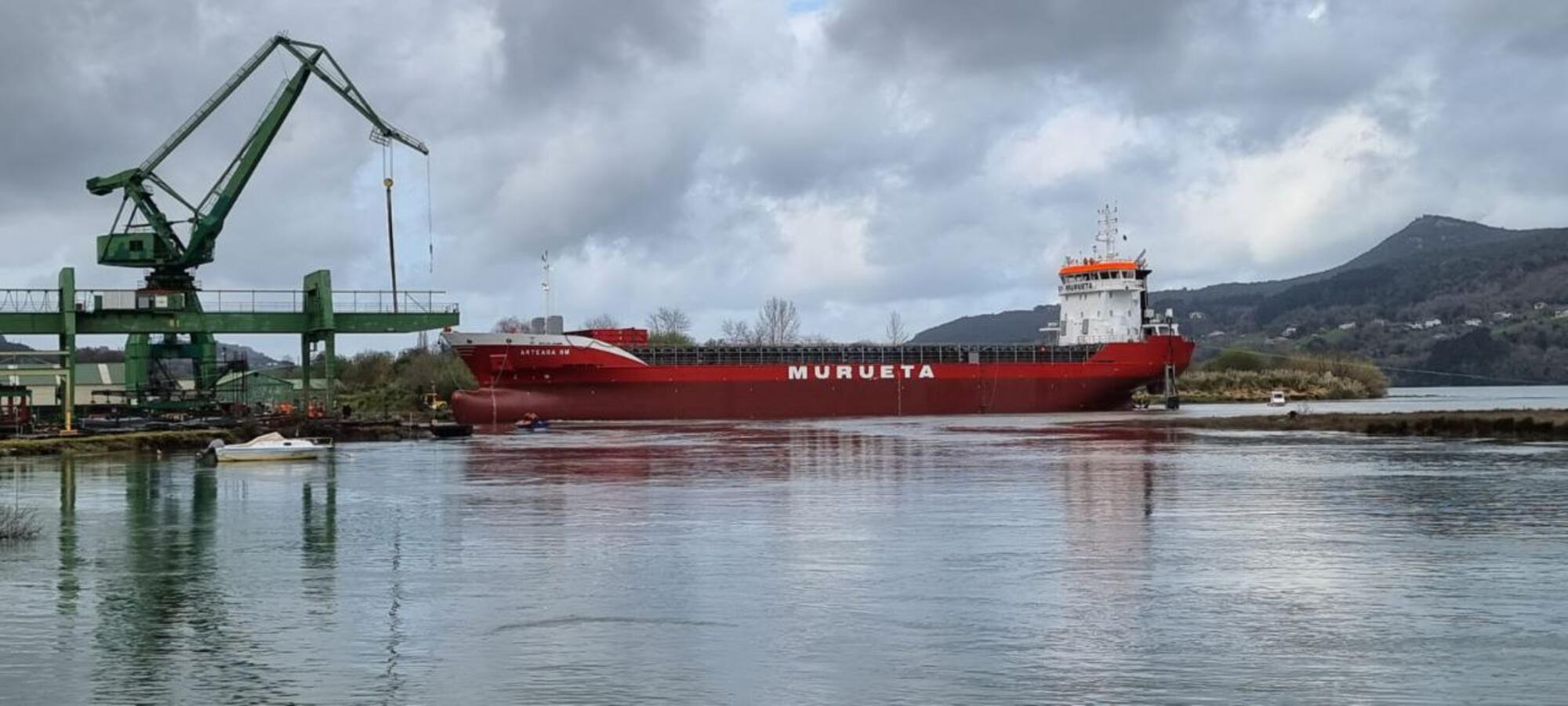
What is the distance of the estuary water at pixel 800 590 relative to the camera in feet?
40.3

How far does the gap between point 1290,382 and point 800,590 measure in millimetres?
108570

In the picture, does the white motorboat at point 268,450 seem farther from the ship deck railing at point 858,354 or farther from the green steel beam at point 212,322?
the ship deck railing at point 858,354

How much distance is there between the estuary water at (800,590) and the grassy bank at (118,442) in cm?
964

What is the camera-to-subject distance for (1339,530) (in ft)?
71.9

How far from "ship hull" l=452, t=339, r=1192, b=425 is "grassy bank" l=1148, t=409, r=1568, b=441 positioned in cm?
1588

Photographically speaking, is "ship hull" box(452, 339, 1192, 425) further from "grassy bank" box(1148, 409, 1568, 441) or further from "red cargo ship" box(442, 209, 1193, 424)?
"grassy bank" box(1148, 409, 1568, 441)

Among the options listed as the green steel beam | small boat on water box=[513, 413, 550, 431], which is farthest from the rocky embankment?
the green steel beam

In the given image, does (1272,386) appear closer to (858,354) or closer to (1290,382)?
(1290,382)

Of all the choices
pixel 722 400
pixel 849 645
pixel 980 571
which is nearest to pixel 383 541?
pixel 980 571

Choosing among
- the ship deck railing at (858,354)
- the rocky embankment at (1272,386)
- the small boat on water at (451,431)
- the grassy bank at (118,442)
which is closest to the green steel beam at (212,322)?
the small boat on water at (451,431)

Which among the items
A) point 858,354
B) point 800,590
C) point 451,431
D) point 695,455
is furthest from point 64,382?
point 800,590

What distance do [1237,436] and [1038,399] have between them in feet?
87.2

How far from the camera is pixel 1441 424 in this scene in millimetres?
50219

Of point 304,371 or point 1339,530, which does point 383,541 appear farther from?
point 304,371
